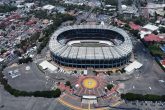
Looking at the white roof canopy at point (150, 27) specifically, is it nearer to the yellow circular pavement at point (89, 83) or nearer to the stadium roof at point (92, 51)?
the stadium roof at point (92, 51)

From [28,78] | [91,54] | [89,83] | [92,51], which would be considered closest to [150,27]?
[92,51]

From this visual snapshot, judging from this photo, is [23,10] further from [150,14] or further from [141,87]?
[141,87]

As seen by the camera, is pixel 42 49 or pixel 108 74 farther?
pixel 42 49

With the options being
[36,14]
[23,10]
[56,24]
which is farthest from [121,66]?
[23,10]

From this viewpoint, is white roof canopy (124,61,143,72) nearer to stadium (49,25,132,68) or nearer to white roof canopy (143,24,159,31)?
stadium (49,25,132,68)

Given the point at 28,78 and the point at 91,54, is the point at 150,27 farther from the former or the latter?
the point at 28,78

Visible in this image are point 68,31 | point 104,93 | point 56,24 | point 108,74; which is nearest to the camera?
point 104,93

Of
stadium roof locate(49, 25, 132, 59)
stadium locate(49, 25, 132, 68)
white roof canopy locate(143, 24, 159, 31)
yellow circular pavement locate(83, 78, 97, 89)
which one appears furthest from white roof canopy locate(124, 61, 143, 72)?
white roof canopy locate(143, 24, 159, 31)

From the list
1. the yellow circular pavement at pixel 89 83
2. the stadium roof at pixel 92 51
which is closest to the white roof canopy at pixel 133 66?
the stadium roof at pixel 92 51
